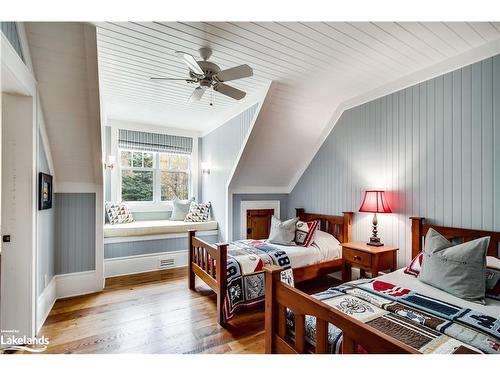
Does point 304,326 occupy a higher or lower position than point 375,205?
lower

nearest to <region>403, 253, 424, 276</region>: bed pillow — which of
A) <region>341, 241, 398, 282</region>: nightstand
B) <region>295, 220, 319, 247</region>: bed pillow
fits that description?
<region>341, 241, 398, 282</region>: nightstand

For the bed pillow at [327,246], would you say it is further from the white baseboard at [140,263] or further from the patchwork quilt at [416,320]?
the white baseboard at [140,263]

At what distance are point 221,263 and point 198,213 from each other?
2.14 meters

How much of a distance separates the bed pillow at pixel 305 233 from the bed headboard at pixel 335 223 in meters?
0.41

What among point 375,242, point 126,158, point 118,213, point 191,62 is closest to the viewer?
point 191,62

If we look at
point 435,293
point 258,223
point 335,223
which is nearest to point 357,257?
point 335,223

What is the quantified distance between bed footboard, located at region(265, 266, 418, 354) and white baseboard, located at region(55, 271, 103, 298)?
249cm

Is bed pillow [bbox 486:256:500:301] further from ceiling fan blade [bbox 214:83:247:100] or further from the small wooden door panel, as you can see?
the small wooden door panel

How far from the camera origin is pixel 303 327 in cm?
129

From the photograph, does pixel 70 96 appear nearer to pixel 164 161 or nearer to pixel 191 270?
pixel 191 270

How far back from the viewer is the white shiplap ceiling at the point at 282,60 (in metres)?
1.89
